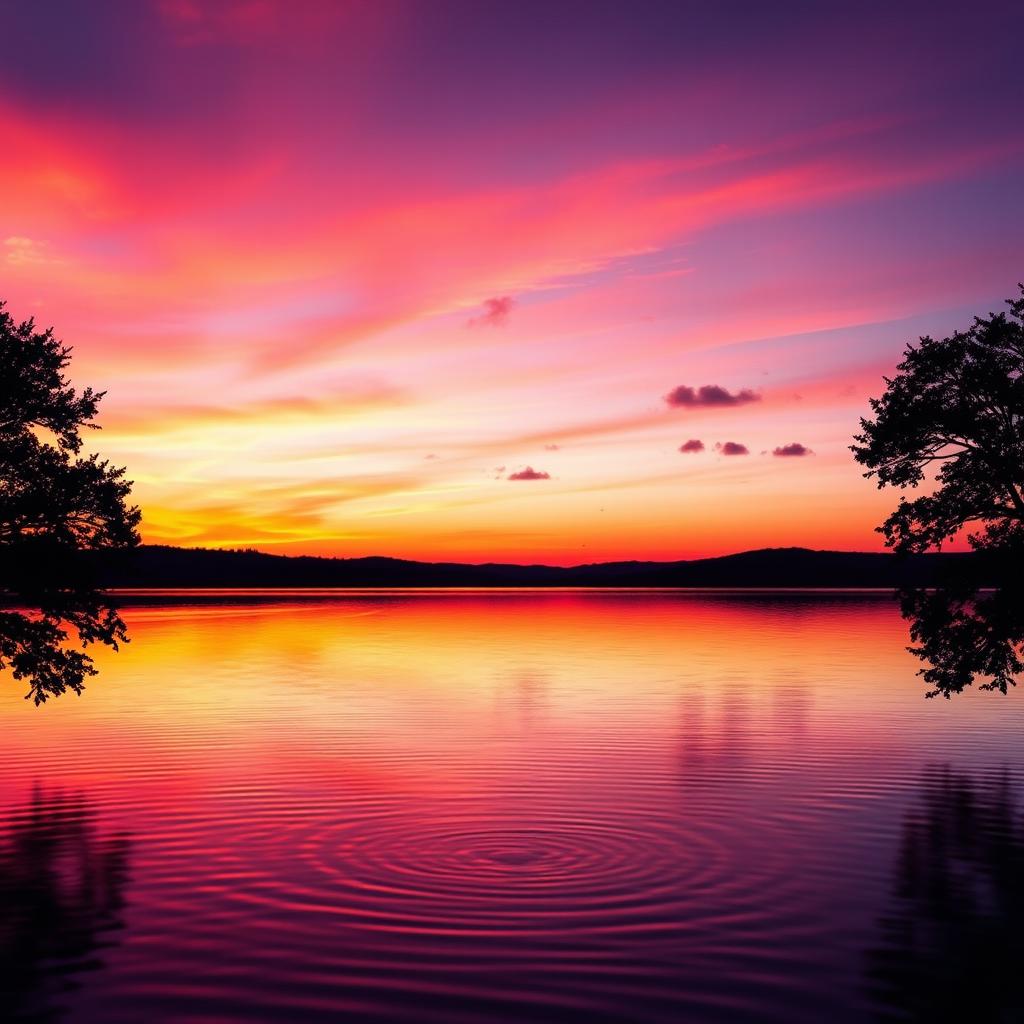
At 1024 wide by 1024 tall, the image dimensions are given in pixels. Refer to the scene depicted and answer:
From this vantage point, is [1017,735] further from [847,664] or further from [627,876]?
[847,664]

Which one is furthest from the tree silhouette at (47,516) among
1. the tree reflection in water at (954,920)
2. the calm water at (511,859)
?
the tree reflection in water at (954,920)

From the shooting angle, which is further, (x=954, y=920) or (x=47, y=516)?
(x=47, y=516)

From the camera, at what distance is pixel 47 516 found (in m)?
40.6

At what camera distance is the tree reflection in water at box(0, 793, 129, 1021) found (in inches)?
641

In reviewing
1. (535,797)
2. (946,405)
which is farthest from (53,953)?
(946,405)

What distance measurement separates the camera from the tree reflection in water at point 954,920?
15.8m

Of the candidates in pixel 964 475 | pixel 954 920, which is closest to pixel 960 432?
pixel 964 475

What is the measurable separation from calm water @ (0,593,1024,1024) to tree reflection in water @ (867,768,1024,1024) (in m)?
0.08

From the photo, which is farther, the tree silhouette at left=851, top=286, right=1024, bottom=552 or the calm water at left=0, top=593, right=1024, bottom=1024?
the tree silhouette at left=851, top=286, right=1024, bottom=552

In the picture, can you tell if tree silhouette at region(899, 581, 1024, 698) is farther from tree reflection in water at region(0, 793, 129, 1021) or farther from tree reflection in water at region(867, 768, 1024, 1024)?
tree reflection in water at region(0, 793, 129, 1021)

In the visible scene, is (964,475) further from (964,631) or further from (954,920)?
(954,920)

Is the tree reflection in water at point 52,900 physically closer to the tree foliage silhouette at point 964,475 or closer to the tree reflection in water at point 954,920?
the tree reflection in water at point 954,920

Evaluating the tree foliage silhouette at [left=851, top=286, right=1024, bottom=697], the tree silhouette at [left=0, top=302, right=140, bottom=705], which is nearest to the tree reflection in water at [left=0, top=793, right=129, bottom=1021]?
the tree silhouette at [left=0, top=302, right=140, bottom=705]

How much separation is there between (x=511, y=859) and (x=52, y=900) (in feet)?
29.4
